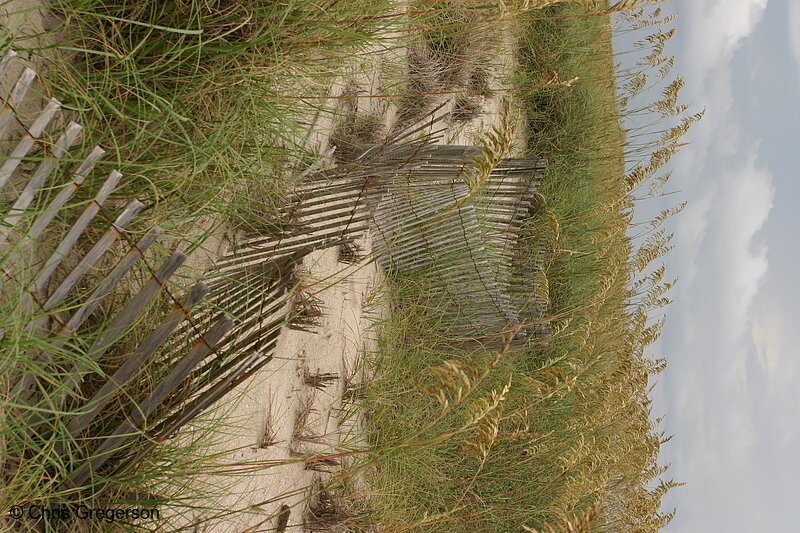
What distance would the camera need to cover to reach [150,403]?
5.29ft

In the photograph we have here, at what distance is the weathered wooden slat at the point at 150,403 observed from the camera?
60.6 inches

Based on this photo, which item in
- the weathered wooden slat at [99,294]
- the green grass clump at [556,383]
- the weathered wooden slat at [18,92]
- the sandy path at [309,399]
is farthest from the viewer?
the green grass clump at [556,383]

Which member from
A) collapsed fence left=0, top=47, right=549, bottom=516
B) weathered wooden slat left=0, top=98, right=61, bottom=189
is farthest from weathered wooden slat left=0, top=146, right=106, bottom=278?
weathered wooden slat left=0, top=98, right=61, bottom=189

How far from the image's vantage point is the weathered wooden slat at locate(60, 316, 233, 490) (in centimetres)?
154

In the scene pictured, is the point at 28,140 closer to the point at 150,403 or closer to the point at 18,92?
the point at 18,92

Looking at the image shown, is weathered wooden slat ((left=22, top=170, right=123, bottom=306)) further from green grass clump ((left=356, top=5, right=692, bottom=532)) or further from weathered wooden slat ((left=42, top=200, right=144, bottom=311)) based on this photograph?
green grass clump ((left=356, top=5, right=692, bottom=532))

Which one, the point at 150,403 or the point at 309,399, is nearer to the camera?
the point at 150,403

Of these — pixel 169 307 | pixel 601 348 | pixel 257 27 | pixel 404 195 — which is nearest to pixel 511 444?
pixel 601 348

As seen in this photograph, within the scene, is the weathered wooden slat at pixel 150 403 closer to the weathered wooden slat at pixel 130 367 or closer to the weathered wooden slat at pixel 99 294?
the weathered wooden slat at pixel 130 367

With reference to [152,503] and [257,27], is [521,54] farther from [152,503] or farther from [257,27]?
[152,503]

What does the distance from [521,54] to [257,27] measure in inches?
155

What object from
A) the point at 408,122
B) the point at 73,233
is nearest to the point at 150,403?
the point at 73,233

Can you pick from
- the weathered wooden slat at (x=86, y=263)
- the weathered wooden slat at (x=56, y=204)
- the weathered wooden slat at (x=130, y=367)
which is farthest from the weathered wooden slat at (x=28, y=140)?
the weathered wooden slat at (x=130, y=367)

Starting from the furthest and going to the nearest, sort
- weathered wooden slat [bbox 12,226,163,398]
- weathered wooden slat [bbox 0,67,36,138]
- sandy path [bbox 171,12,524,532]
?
1. sandy path [bbox 171,12,524,532]
2. weathered wooden slat [bbox 12,226,163,398]
3. weathered wooden slat [bbox 0,67,36,138]
